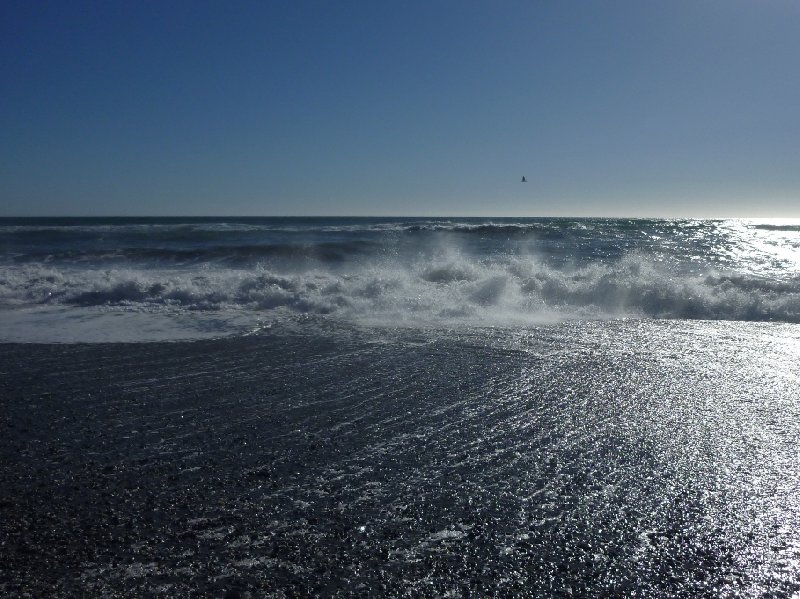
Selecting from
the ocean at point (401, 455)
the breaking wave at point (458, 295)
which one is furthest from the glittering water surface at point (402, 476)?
the breaking wave at point (458, 295)

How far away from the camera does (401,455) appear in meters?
3.75

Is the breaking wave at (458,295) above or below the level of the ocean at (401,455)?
above

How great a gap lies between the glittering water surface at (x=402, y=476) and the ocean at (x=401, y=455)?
0.01 metres

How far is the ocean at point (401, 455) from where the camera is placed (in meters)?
2.58

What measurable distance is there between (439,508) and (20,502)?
87.5 inches

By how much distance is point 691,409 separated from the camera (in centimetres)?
463

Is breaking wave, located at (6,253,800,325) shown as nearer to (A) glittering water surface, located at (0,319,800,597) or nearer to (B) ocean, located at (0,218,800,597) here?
(B) ocean, located at (0,218,800,597)

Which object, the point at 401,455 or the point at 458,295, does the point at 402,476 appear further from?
the point at 458,295

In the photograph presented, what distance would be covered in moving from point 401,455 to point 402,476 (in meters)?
→ 0.31

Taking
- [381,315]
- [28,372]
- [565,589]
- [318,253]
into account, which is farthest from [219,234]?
[565,589]

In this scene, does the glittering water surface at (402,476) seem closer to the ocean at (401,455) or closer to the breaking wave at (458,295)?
the ocean at (401,455)

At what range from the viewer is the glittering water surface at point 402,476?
2.56 metres

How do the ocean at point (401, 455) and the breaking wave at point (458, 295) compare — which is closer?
the ocean at point (401, 455)

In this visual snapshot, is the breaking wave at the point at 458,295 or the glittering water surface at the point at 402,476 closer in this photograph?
the glittering water surface at the point at 402,476
